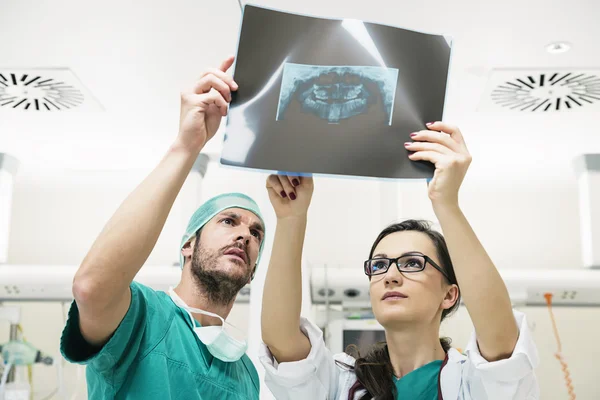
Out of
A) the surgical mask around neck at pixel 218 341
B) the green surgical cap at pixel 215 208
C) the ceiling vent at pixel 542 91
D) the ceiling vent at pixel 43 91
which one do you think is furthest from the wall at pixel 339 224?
the surgical mask around neck at pixel 218 341

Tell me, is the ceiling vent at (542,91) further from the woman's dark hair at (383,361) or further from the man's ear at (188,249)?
the man's ear at (188,249)


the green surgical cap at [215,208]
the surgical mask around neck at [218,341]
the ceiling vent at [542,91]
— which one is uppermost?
the ceiling vent at [542,91]

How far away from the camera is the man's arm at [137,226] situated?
1.04m

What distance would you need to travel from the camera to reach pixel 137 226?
1054mm

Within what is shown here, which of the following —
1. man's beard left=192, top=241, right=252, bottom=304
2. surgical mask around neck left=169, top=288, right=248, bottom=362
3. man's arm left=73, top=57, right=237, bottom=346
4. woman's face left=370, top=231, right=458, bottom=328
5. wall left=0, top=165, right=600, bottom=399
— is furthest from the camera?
wall left=0, top=165, right=600, bottom=399

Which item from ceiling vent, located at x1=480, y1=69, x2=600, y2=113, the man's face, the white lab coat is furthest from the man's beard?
ceiling vent, located at x1=480, y1=69, x2=600, y2=113

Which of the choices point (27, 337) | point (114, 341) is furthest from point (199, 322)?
point (27, 337)

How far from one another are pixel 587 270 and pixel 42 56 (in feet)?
8.86

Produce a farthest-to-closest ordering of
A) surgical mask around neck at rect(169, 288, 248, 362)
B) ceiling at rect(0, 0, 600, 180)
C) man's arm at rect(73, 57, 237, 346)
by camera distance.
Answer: ceiling at rect(0, 0, 600, 180), surgical mask around neck at rect(169, 288, 248, 362), man's arm at rect(73, 57, 237, 346)

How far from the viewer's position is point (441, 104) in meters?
1.24

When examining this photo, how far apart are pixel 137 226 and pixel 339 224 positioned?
9.18 ft

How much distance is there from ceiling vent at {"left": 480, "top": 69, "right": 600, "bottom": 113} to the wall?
1.13 m

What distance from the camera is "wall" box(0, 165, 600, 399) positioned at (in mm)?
3717

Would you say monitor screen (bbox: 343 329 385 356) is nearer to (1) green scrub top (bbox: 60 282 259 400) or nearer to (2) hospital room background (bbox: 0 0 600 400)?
(2) hospital room background (bbox: 0 0 600 400)
